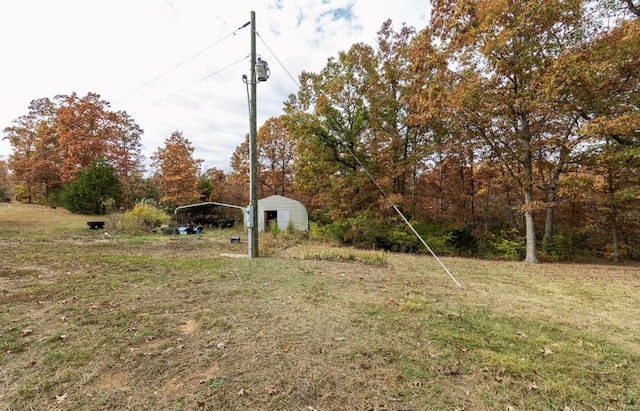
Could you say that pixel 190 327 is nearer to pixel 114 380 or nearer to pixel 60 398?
pixel 114 380

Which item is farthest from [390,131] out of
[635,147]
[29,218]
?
[29,218]

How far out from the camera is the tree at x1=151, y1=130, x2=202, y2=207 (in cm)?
2147

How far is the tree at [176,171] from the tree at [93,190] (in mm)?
2958

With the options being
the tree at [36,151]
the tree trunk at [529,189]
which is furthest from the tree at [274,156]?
the tree trunk at [529,189]

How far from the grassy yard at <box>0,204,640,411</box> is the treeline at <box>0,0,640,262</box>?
5.76 metres

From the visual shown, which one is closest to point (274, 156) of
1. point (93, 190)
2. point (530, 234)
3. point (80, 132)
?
point (93, 190)

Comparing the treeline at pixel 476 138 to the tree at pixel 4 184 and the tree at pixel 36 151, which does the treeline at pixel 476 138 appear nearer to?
the tree at pixel 36 151

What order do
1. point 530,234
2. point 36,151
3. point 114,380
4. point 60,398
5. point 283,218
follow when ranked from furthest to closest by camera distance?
point 36,151 → point 283,218 → point 530,234 → point 114,380 → point 60,398

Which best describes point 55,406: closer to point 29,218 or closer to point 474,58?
point 474,58

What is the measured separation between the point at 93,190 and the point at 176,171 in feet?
17.2

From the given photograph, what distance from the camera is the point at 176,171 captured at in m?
21.5

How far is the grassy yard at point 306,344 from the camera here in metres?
1.99

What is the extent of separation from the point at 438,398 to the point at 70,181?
2804 cm

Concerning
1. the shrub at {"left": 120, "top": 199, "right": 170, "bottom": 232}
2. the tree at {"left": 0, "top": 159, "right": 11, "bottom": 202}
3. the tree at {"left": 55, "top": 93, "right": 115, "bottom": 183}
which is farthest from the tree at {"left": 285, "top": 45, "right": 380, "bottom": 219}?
the tree at {"left": 0, "top": 159, "right": 11, "bottom": 202}
